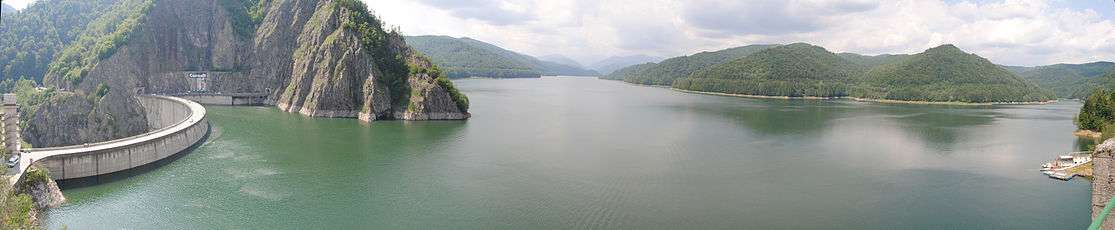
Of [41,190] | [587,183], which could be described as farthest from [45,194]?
[587,183]

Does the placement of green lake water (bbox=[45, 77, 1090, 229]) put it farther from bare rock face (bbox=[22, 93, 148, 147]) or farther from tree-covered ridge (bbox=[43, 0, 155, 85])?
tree-covered ridge (bbox=[43, 0, 155, 85])

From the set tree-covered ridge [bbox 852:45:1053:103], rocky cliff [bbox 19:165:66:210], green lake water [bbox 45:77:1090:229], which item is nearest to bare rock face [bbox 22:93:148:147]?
green lake water [bbox 45:77:1090:229]

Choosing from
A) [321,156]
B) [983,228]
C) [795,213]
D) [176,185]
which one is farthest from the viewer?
[321,156]

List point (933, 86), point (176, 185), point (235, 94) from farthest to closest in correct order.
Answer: point (933, 86) → point (235, 94) → point (176, 185)

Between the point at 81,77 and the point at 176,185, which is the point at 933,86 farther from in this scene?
the point at 81,77

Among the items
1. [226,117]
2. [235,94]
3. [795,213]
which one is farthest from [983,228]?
[235,94]

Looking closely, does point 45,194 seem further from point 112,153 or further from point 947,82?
point 947,82
